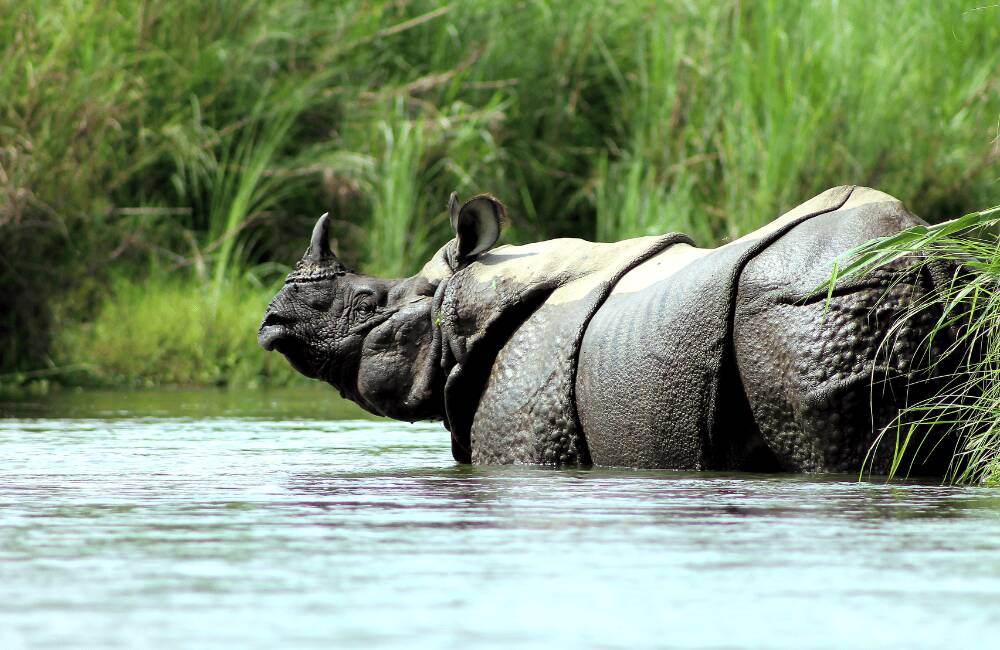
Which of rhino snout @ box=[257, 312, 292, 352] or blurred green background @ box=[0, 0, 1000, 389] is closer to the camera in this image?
rhino snout @ box=[257, 312, 292, 352]

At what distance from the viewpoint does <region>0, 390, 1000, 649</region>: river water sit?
2756 mm

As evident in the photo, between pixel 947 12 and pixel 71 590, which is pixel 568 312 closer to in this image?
pixel 71 590

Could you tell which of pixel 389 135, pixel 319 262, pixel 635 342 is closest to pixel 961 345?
pixel 635 342

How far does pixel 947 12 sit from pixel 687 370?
8.42 m

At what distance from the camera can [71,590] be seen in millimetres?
3129

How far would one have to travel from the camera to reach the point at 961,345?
512 centimetres

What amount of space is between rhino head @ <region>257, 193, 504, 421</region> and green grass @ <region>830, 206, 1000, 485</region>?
1645mm

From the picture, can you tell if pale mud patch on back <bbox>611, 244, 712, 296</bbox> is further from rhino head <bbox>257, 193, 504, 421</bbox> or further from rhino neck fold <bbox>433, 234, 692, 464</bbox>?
rhino head <bbox>257, 193, 504, 421</bbox>

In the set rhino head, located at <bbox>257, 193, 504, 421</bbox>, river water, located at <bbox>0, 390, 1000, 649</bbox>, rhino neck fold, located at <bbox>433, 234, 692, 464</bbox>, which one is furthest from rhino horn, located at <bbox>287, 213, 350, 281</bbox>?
river water, located at <bbox>0, 390, 1000, 649</bbox>

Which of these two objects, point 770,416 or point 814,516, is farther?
point 770,416

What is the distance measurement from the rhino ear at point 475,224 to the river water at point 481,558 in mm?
860

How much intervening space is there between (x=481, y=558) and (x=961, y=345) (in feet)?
7.05

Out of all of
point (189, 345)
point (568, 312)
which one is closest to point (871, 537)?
point (568, 312)

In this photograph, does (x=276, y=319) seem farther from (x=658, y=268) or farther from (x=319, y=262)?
(x=658, y=268)
